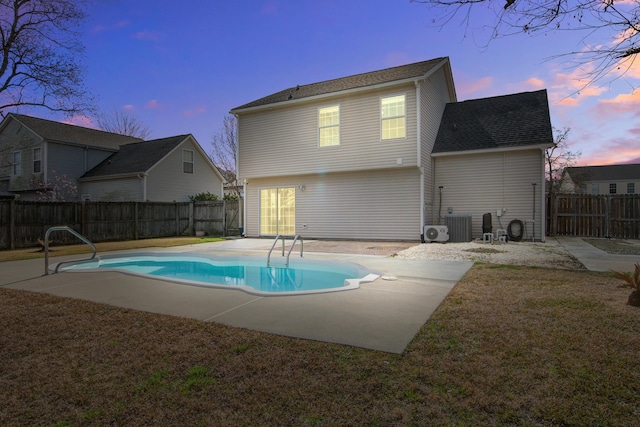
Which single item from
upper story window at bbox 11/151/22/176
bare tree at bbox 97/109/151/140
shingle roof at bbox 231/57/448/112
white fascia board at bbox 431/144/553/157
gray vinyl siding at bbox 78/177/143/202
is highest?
bare tree at bbox 97/109/151/140

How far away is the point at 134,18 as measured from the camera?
11.5 meters

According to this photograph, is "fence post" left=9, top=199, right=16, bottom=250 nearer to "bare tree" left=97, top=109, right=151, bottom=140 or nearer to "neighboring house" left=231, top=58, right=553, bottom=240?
"neighboring house" left=231, top=58, right=553, bottom=240

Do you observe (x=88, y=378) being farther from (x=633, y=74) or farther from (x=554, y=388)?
(x=633, y=74)

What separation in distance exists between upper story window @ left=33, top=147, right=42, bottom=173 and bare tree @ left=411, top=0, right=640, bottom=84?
23458 mm

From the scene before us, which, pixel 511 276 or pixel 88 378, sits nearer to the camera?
pixel 88 378

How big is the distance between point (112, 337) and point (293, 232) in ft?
39.2

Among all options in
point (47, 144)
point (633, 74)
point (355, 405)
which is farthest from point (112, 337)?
point (47, 144)

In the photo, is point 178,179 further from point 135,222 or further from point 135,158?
point 135,222

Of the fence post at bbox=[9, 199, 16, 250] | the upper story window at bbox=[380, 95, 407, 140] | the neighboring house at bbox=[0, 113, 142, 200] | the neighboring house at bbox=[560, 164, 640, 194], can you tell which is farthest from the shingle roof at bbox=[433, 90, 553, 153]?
the neighboring house at bbox=[560, 164, 640, 194]

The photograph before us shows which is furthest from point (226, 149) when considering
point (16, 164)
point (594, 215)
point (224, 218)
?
point (594, 215)

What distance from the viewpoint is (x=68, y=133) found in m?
21.7

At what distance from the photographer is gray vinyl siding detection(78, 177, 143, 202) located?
1961 cm

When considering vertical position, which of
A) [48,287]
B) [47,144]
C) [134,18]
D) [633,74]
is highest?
[134,18]

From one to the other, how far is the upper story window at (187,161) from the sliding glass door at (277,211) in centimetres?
825
